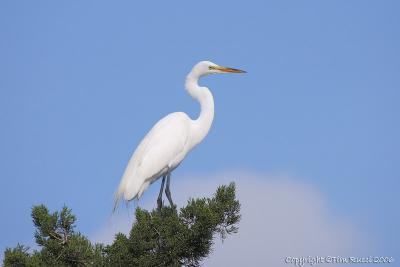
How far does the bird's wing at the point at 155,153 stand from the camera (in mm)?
9164

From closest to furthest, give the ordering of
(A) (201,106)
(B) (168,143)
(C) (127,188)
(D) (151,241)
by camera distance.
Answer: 1. (D) (151,241)
2. (C) (127,188)
3. (B) (168,143)
4. (A) (201,106)

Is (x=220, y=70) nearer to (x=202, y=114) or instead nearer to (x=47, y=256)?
(x=202, y=114)

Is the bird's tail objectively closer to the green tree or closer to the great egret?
the great egret

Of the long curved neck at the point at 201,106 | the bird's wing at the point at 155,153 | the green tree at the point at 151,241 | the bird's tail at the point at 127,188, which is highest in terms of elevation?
the long curved neck at the point at 201,106

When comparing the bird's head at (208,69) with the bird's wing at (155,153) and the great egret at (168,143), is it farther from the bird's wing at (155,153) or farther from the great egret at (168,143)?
the bird's wing at (155,153)

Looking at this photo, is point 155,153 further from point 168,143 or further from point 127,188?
point 127,188

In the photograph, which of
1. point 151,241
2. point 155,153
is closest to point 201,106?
point 155,153

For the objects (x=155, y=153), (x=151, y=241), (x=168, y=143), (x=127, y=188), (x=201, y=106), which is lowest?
(x=151, y=241)

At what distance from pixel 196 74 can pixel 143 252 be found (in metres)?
3.41

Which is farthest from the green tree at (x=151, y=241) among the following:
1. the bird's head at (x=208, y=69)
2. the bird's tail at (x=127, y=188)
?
the bird's head at (x=208, y=69)

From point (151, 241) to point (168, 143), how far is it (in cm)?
226

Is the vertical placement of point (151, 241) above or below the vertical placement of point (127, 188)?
below

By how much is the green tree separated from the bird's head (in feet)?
9.82

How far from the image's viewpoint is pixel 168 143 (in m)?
9.43
